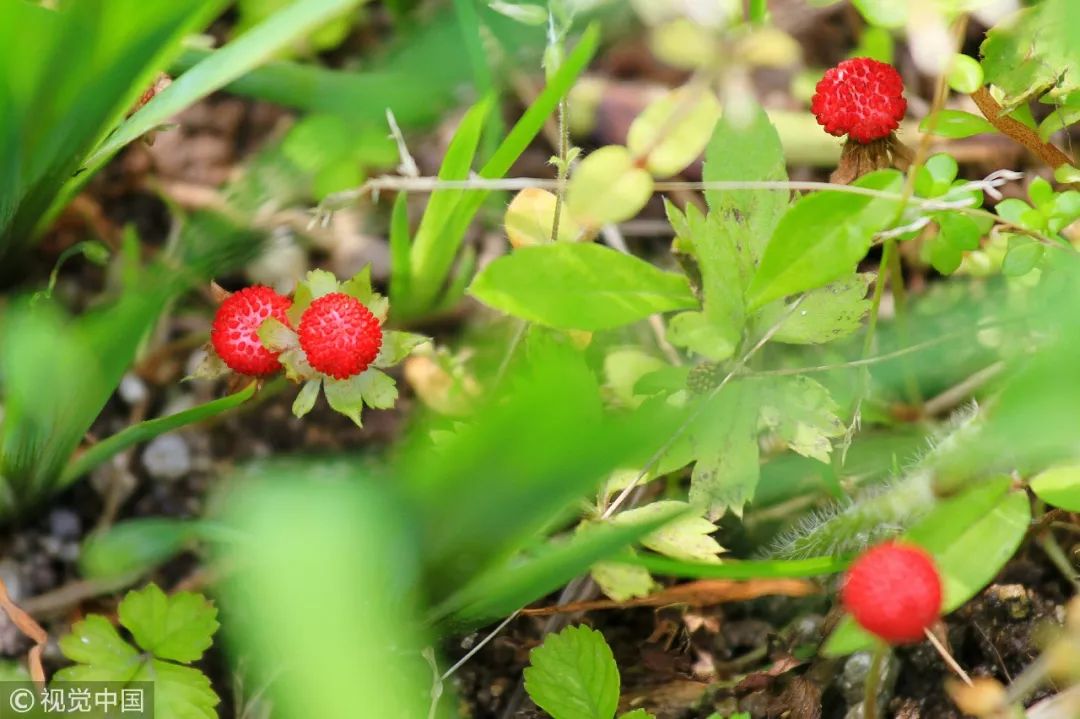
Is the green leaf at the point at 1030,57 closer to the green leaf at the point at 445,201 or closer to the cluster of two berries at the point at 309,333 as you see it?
the green leaf at the point at 445,201

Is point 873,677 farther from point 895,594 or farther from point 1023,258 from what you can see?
point 1023,258

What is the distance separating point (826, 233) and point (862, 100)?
153mm

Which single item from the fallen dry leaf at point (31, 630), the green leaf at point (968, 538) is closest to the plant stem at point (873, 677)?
the green leaf at point (968, 538)

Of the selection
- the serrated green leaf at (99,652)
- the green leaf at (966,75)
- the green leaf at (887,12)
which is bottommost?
the serrated green leaf at (99,652)

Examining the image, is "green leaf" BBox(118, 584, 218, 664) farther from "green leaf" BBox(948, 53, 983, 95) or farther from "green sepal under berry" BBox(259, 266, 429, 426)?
"green leaf" BBox(948, 53, 983, 95)

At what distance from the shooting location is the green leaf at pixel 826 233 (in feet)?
3.15

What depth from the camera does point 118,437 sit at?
3.77 feet

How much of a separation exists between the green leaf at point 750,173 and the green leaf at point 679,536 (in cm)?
26

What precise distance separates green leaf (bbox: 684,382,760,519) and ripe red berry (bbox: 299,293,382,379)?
33cm

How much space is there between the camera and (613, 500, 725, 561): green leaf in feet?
3.41

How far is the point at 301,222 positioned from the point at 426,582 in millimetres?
743

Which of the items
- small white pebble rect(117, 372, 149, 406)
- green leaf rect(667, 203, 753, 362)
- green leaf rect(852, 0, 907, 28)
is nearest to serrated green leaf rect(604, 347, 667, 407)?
green leaf rect(667, 203, 753, 362)

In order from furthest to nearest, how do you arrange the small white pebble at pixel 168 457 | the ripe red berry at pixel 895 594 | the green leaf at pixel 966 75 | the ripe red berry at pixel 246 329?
the small white pebble at pixel 168 457 → the ripe red berry at pixel 246 329 → the green leaf at pixel 966 75 → the ripe red berry at pixel 895 594

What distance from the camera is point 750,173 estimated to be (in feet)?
3.59
